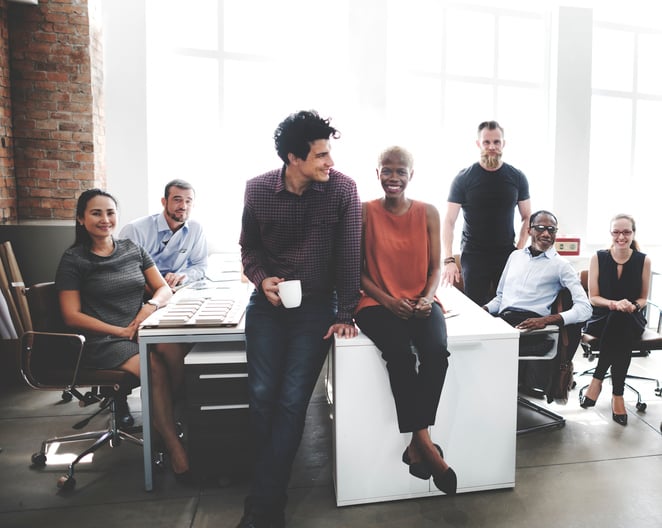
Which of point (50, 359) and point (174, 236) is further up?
point (174, 236)

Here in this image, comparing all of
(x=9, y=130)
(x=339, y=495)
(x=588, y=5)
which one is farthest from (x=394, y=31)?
(x=339, y=495)

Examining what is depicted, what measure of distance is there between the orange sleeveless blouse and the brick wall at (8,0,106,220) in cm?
297

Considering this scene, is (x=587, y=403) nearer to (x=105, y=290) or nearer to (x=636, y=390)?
(x=636, y=390)

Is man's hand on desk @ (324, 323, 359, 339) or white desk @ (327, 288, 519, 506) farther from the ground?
man's hand on desk @ (324, 323, 359, 339)

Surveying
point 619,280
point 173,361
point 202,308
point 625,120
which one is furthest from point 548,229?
point 625,120

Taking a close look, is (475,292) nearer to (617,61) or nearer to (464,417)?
(464,417)

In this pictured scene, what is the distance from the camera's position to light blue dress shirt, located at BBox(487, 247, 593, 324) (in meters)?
2.63

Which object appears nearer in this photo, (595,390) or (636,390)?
(595,390)

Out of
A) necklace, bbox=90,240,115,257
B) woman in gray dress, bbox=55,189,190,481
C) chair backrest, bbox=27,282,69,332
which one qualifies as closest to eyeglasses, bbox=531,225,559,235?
woman in gray dress, bbox=55,189,190,481

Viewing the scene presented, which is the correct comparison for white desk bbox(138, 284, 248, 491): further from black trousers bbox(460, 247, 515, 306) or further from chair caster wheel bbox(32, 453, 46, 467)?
black trousers bbox(460, 247, 515, 306)

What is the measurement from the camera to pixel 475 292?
3.11m

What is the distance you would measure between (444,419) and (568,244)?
3.66 metres

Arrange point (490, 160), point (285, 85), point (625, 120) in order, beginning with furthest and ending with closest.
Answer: point (625, 120)
point (285, 85)
point (490, 160)

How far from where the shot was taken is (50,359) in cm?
221
